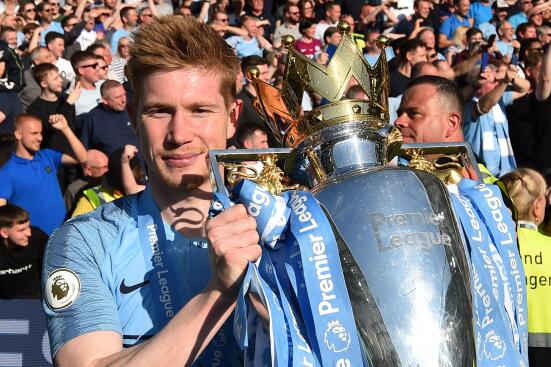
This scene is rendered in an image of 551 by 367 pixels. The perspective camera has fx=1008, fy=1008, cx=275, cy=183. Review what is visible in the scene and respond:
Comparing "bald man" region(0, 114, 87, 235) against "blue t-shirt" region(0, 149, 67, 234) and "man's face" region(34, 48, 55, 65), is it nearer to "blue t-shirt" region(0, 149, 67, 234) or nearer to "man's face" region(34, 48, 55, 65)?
"blue t-shirt" region(0, 149, 67, 234)

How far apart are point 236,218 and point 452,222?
55cm

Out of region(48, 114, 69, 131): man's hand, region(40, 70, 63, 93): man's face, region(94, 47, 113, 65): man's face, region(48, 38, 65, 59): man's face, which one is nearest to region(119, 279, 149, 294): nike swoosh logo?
region(48, 114, 69, 131): man's hand

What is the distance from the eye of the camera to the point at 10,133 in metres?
9.08

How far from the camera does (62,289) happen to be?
2836mm

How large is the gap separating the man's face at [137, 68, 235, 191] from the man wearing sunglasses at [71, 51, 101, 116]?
788 centimetres

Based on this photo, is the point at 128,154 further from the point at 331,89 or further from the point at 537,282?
the point at 331,89

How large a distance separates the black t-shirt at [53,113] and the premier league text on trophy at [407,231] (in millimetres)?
7525

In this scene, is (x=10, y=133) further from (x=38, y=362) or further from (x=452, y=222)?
(x=452, y=222)

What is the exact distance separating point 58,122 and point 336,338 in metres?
7.57

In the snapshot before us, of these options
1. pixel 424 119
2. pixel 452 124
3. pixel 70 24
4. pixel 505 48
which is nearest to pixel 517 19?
pixel 505 48

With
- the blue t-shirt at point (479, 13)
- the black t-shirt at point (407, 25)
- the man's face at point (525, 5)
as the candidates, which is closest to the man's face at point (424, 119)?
the black t-shirt at point (407, 25)

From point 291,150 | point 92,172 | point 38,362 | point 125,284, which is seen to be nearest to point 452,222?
point 291,150

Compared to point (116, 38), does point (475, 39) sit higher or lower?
lower

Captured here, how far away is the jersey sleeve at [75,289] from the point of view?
109 inches
